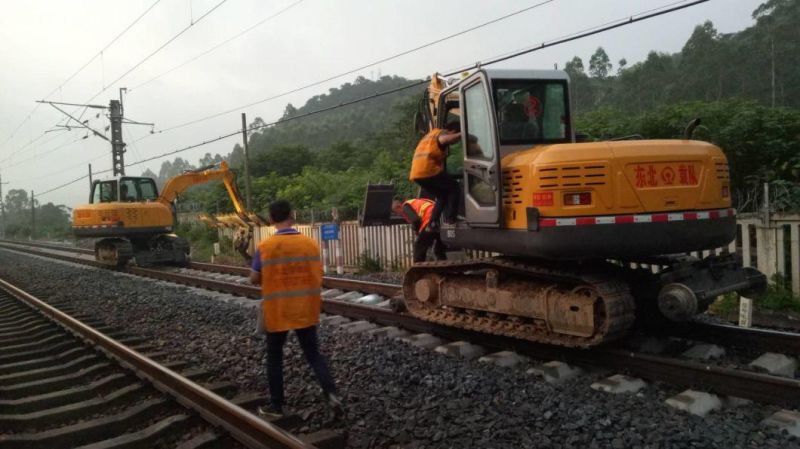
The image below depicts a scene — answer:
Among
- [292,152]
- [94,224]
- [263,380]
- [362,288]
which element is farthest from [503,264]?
[292,152]

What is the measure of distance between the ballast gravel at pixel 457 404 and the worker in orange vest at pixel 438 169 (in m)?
1.68

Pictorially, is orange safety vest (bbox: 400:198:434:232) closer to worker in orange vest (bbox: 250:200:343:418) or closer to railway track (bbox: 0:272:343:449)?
worker in orange vest (bbox: 250:200:343:418)

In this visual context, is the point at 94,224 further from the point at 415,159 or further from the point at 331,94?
the point at 331,94

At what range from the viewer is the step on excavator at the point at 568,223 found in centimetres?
478

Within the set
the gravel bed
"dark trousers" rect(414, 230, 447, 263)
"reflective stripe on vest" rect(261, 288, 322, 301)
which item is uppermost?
"dark trousers" rect(414, 230, 447, 263)

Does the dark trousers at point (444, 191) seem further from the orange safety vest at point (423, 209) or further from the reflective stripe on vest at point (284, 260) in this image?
the reflective stripe on vest at point (284, 260)

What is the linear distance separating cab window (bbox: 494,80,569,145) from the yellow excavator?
1405 centimetres

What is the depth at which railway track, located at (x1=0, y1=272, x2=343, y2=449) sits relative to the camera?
3918 mm

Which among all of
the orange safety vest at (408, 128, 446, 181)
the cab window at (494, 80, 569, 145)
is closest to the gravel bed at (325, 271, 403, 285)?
the orange safety vest at (408, 128, 446, 181)

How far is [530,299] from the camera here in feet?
18.4

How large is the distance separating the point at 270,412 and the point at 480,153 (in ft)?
10.5

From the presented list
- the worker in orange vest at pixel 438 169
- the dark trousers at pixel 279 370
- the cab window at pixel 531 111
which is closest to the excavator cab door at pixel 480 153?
the cab window at pixel 531 111

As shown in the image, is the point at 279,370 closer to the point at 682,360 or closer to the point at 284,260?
the point at 284,260

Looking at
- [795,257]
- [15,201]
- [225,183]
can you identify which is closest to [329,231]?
[225,183]
